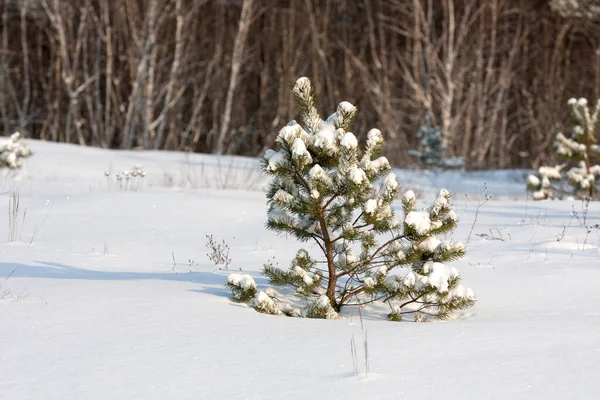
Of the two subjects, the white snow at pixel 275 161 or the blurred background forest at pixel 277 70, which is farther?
the blurred background forest at pixel 277 70

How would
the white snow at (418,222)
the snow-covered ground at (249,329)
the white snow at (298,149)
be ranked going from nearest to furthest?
the snow-covered ground at (249,329) → the white snow at (298,149) → the white snow at (418,222)

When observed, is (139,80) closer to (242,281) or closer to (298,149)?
(242,281)

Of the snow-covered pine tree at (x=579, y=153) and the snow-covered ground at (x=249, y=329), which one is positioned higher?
the snow-covered pine tree at (x=579, y=153)

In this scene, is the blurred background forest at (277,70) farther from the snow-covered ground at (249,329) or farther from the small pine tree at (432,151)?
the snow-covered ground at (249,329)

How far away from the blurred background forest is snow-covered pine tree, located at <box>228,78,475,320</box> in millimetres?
14976

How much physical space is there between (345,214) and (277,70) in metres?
20.6

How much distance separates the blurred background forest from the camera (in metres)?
20.7

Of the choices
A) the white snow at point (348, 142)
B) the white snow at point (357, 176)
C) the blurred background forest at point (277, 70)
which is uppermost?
the blurred background forest at point (277, 70)

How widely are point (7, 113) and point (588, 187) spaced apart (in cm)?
1825

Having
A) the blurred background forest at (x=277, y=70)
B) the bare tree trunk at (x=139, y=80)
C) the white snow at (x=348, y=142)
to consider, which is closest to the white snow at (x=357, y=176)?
the white snow at (x=348, y=142)

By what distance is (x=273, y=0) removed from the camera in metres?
24.8

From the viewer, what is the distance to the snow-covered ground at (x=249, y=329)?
121 inches

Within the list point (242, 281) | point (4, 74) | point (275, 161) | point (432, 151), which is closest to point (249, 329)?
point (242, 281)

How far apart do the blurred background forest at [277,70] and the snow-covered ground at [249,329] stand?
1322 cm
